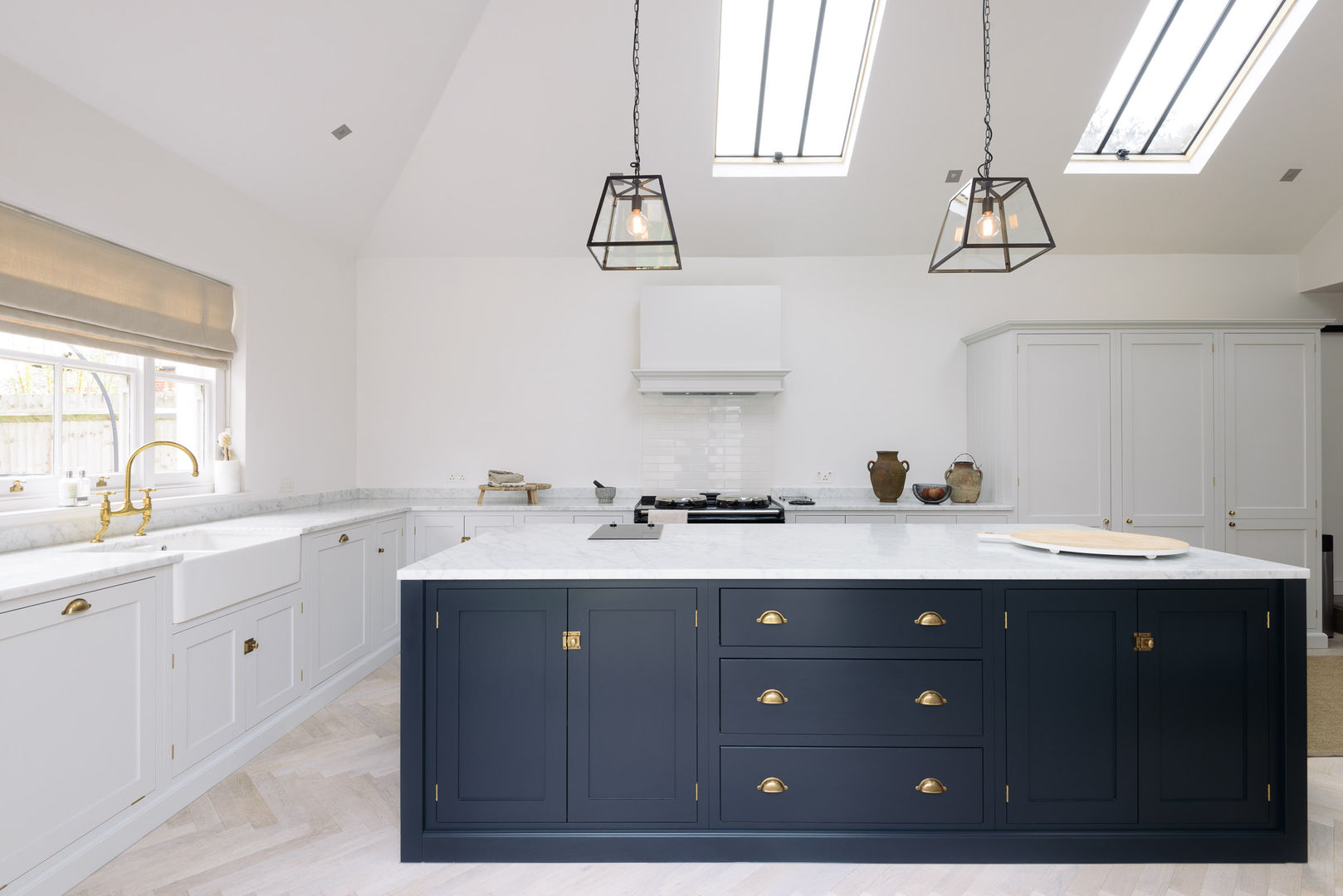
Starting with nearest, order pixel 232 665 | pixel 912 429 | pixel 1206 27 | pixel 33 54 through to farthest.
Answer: pixel 33 54, pixel 232 665, pixel 1206 27, pixel 912 429

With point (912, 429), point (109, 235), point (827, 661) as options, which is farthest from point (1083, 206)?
point (109, 235)

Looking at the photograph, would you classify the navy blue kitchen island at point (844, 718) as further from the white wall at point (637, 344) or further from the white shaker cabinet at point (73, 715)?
the white wall at point (637, 344)

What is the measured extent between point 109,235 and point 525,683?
281 centimetres

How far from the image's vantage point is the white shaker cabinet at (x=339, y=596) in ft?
11.6

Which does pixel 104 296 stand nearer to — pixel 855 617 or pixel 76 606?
pixel 76 606

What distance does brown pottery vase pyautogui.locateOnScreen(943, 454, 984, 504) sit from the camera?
4730mm

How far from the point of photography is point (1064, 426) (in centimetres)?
458

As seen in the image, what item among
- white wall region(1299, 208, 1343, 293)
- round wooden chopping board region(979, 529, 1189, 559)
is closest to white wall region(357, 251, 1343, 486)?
white wall region(1299, 208, 1343, 293)

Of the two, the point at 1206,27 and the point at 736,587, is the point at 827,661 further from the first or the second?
the point at 1206,27

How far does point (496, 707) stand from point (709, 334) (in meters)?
3.29

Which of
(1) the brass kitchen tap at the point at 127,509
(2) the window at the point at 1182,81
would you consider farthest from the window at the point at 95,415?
(2) the window at the point at 1182,81

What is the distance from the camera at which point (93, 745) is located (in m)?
2.15

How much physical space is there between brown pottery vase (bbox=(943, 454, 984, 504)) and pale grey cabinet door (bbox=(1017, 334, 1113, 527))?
0.91 feet

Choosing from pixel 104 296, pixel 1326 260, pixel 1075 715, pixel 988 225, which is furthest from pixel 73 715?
pixel 1326 260
